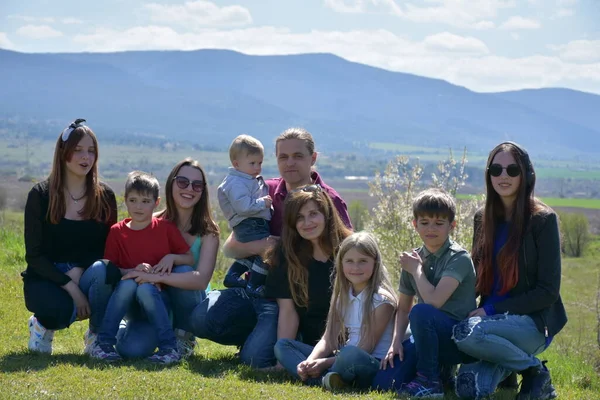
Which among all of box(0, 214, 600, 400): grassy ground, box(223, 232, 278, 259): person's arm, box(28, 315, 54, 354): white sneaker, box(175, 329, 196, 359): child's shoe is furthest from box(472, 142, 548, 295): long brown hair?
box(28, 315, 54, 354): white sneaker

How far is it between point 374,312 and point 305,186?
123cm

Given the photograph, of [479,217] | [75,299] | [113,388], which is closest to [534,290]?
[479,217]

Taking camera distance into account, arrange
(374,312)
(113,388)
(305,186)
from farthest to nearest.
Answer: (305,186), (374,312), (113,388)

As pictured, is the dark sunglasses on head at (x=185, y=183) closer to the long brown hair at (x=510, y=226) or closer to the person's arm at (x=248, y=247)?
the person's arm at (x=248, y=247)

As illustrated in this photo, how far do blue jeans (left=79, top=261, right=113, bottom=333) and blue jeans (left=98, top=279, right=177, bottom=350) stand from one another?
0.39 feet

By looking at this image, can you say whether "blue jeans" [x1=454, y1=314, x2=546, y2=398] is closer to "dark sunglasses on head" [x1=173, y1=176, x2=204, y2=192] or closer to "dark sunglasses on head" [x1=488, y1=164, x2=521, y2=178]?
"dark sunglasses on head" [x1=488, y1=164, x2=521, y2=178]

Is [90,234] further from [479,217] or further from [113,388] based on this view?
[479,217]

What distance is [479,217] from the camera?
19.8ft

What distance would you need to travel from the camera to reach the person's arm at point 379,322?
571 centimetres

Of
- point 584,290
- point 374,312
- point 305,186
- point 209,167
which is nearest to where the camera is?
point 374,312

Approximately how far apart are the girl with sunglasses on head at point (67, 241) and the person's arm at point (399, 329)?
2450 millimetres

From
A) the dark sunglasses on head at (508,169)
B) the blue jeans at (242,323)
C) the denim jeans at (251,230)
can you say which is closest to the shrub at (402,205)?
the denim jeans at (251,230)

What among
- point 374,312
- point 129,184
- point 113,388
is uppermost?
point 129,184

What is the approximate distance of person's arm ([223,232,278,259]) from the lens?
6.51 m
